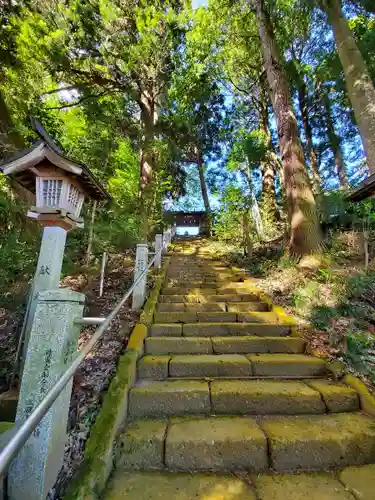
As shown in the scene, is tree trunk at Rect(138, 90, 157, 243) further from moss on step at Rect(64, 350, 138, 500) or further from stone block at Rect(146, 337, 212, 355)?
moss on step at Rect(64, 350, 138, 500)

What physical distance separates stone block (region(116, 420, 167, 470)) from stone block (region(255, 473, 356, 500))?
0.63m

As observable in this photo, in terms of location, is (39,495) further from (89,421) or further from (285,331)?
(285,331)

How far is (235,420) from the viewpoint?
1.81 meters

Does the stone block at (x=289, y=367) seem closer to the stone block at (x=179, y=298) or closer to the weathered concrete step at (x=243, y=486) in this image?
the weathered concrete step at (x=243, y=486)

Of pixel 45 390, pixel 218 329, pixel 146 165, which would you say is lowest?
pixel 45 390

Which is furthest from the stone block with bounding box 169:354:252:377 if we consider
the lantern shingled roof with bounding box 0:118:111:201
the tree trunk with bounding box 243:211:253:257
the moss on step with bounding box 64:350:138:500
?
the tree trunk with bounding box 243:211:253:257

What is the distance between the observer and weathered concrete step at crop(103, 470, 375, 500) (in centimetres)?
133

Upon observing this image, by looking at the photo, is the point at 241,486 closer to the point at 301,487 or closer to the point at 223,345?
the point at 301,487

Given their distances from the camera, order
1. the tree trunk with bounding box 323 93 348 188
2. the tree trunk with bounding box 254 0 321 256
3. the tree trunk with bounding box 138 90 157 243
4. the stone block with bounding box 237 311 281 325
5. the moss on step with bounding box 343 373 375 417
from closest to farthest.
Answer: the moss on step with bounding box 343 373 375 417 < the stone block with bounding box 237 311 281 325 < the tree trunk with bounding box 254 0 321 256 < the tree trunk with bounding box 138 90 157 243 < the tree trunk with bounding box 323 93 348 188

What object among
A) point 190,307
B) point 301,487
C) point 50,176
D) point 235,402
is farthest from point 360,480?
point 50,176

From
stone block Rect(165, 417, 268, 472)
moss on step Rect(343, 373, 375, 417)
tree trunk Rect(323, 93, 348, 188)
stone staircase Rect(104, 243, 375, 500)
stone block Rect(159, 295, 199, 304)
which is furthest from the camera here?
tree trunk Rect(323, 93, 348, 188)

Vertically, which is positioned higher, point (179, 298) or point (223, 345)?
point (179, 298)

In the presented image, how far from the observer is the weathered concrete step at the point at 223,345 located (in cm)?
263

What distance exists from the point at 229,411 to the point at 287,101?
19.5 ft
